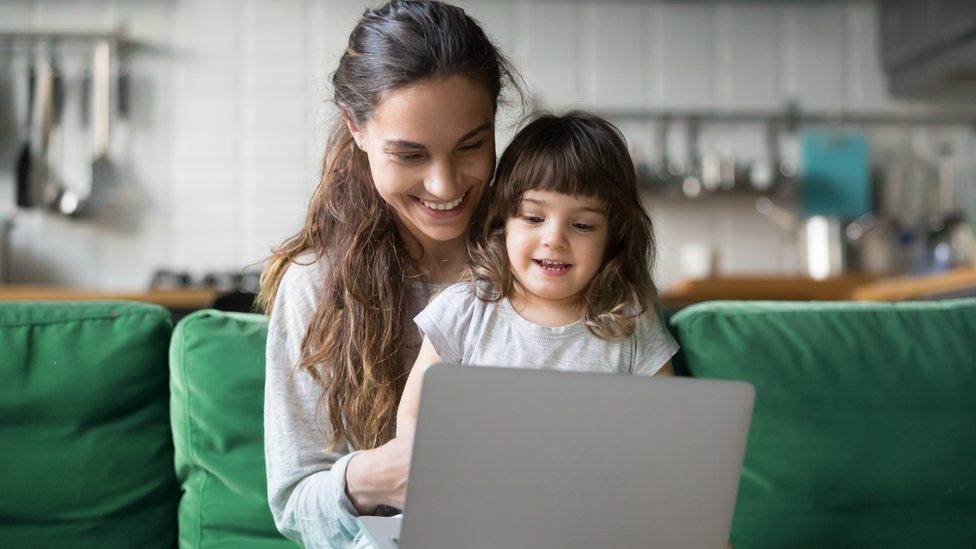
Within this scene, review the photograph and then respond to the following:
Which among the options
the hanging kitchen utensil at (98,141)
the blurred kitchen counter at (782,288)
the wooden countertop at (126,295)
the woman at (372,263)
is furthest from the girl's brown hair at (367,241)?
the hanging kitchen utensil at (98,141)

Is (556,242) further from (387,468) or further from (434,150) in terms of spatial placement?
(387,468)

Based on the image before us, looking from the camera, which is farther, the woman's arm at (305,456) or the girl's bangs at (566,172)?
the girl's bangs at (566,172)

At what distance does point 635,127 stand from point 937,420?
118 inches

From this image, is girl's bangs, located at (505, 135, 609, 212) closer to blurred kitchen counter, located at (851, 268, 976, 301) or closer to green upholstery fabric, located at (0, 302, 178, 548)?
green upholstery fabric, located at (0, 302, 178, 548)

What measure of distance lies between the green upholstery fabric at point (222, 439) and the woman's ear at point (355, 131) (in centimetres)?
31

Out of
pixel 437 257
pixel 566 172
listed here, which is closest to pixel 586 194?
pixel 566 172

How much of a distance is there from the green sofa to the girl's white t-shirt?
0.25m

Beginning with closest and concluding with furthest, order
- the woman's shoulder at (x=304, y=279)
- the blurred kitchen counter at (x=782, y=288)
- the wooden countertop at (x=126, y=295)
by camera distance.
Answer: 1. the woman's shoulder at (x=304, y=279)
2. the wooden countertop at (x=126, y=295)
3. the blurred kitchen counter at (x=782, y=288)

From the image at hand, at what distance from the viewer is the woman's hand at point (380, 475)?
1.24m

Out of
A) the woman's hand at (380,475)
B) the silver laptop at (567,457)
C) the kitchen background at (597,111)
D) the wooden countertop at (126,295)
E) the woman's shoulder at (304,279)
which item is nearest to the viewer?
the silver laptop at (567,457)

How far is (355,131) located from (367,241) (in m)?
0.15

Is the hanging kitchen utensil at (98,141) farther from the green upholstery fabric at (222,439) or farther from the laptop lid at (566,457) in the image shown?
the laptop lid at (566,457)

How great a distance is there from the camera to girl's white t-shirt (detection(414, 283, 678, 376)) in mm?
1374

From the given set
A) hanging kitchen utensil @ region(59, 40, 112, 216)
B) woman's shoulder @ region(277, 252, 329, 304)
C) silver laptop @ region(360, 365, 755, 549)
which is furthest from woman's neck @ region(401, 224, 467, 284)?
hanging kitchen utensil @ region(59, 40, 112, 216)
